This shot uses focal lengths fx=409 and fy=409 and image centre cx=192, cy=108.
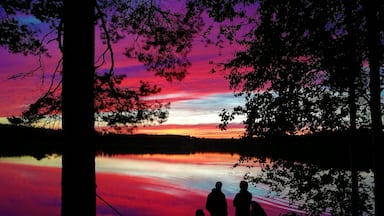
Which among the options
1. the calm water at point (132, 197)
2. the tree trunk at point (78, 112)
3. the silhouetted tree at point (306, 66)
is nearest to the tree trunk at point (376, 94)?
the silhouetted tree at point (306, 66)

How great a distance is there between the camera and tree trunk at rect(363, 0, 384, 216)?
29.1 ft

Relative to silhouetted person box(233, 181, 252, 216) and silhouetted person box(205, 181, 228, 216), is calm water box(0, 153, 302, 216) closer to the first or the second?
silhouetted person box(205, 181, 228, 216)

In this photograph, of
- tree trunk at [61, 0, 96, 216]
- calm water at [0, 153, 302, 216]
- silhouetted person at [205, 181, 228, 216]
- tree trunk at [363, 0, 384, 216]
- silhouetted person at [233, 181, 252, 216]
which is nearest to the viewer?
tree trunk at [61, 0, 96, 216]

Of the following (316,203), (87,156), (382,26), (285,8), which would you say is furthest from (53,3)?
(316,203)

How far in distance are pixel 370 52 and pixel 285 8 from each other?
7.38 ft

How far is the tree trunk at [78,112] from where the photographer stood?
484 cm

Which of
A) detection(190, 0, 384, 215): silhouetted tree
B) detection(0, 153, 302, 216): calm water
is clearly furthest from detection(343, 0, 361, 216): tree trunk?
detection(0, 153, 302, 216): calm water

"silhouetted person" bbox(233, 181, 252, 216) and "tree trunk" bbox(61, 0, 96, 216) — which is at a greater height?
"tree trunk" bbox(61, 0, 96, 216)

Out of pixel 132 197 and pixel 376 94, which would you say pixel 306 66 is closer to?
pixel 376 94

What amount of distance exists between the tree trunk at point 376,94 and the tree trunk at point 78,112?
21.0 ft

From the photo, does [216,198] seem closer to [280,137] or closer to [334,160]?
[280,137]

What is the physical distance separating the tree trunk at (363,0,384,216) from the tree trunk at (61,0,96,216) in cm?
640

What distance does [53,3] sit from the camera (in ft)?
25.0

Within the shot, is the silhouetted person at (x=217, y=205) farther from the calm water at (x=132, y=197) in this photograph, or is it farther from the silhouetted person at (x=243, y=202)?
the calm water at (x=132, y=197)
